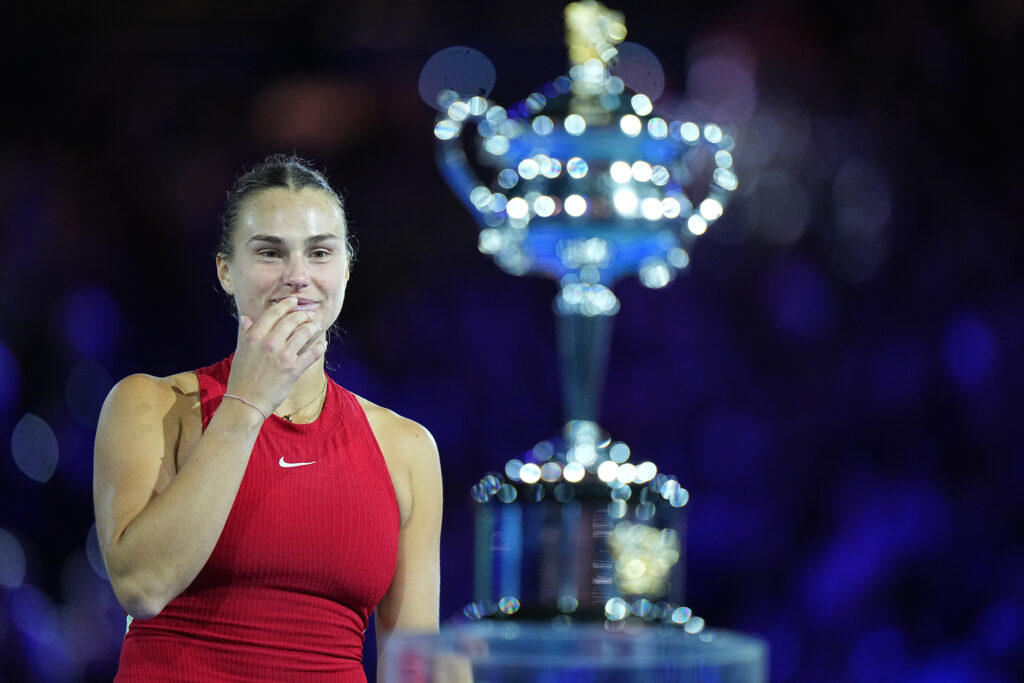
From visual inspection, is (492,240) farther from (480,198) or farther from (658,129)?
(658,129)

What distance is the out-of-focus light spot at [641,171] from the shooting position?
2.06m

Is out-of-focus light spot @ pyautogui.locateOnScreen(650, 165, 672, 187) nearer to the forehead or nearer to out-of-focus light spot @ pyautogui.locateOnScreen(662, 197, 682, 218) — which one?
out-of-focus light spot @ pyautogui.locateOnScreen(662, 197, 682, 218)

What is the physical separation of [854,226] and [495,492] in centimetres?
155

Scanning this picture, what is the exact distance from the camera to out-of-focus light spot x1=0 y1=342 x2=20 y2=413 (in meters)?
3.19

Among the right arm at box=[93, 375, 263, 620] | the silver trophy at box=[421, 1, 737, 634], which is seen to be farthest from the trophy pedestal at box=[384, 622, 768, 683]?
the silver trophy at box=[421, 1, 737, 634]

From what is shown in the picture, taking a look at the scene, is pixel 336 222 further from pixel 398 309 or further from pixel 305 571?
pixel 398 309

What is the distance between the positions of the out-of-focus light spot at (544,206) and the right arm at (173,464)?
103cm

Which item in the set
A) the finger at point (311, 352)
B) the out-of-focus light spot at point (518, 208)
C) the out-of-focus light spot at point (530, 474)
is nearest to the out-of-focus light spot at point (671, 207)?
the out-of-focus light spot at point (518, 208)

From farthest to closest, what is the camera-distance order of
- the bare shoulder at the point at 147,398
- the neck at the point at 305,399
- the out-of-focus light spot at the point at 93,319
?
the out-of-focus light spot at the point at 93,319 < the neck at the point at 305,399 < the bare shoulder at the point at 147,398

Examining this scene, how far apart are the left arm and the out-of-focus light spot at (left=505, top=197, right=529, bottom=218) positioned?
86 centimetres

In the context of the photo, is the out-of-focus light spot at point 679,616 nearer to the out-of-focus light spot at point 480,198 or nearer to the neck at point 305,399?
the out-of-focus light spot at point 480,198

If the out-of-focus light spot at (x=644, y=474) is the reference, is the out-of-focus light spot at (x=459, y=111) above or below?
above

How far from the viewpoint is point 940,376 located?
314cm

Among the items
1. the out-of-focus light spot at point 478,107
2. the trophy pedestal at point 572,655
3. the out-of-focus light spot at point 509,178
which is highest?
the out-of-focus light spot at point 478,107
